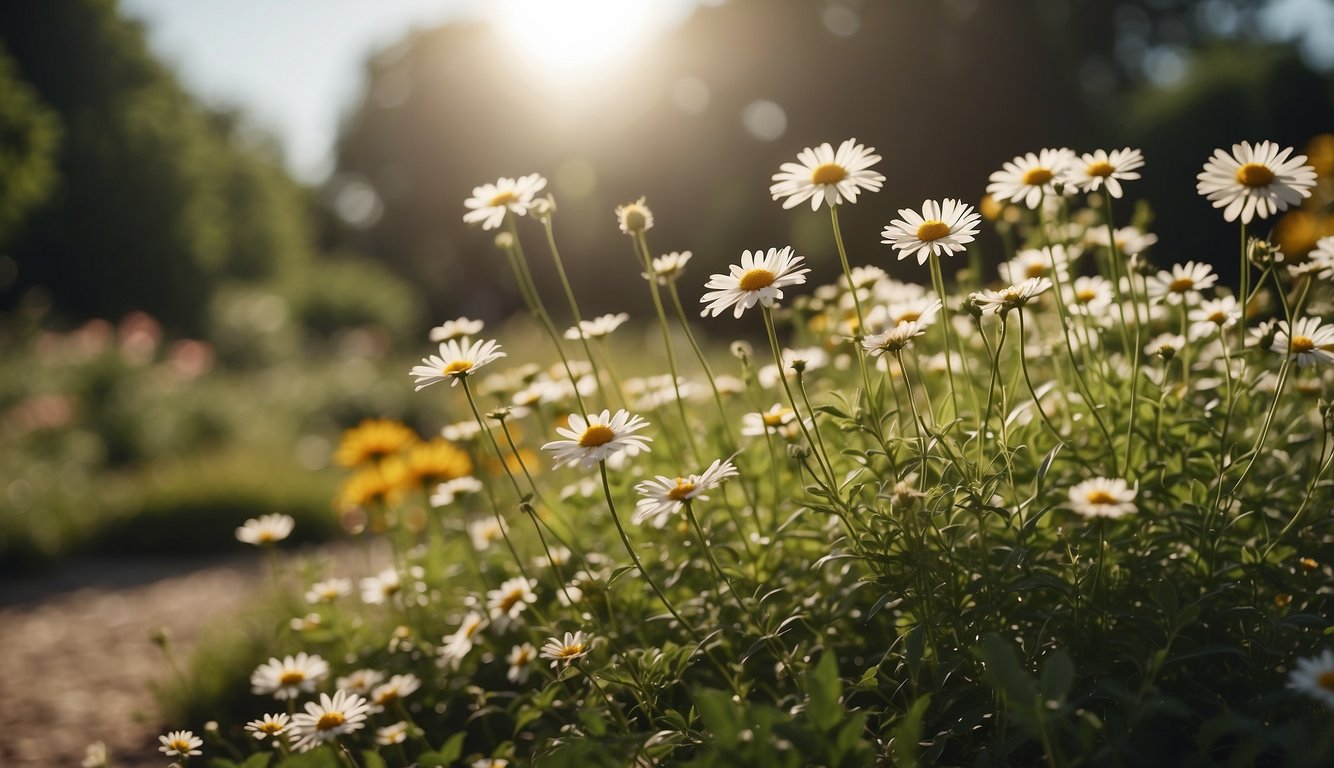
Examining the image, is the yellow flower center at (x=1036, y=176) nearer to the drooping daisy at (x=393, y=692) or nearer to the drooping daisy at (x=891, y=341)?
the drooping daisy at (x=891, y=341)

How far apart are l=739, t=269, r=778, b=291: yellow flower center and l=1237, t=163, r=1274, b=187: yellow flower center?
0.73 metres

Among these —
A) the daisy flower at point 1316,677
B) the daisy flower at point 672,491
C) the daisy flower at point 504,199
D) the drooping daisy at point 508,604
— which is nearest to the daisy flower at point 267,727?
the drooping daisy at point 508,604

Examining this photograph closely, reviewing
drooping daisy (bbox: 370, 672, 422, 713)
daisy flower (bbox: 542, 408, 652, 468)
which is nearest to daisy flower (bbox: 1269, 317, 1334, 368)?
daisy flower (bbox: 542, 408, 652, 468)

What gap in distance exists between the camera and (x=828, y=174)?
150 cm

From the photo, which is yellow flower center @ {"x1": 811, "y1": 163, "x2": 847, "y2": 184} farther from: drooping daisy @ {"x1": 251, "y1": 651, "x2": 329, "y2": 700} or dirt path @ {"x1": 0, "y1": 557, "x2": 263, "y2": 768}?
dirt path @ {"x1": 0, "y1": 557, "x2": 263, "y2": 768}

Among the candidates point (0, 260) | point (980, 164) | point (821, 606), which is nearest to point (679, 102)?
point (980, 164)

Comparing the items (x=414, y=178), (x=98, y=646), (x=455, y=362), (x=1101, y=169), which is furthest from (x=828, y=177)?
(x=414, y=178)

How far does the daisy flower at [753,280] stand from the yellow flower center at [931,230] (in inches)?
7.4

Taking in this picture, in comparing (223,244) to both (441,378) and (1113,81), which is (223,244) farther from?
(441,378)

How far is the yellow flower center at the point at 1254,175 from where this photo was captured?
140 cm

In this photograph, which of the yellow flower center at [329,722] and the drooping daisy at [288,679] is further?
the drooping daisy at [288,679]

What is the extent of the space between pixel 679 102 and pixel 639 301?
3.63m

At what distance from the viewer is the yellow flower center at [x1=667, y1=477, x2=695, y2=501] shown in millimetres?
1330

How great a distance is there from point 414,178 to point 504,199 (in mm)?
23689
